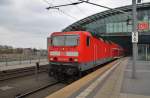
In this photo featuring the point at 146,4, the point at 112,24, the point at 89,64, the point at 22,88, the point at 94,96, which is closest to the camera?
the point at 94,96

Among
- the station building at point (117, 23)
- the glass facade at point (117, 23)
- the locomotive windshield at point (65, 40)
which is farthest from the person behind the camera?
the glass facade at point (117, 23)

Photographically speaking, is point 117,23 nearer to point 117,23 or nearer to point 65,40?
point 117,23

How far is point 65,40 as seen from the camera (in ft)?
51.6

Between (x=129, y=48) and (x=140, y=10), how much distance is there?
2395 cm

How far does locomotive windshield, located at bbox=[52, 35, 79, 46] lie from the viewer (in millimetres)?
15344

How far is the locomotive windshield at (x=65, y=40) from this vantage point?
604 inches

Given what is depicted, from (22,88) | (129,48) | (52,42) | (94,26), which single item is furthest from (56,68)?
(129,48)

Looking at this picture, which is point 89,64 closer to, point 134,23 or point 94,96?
point 134,23

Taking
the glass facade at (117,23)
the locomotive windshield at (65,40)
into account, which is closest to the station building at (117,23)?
the glass facade at (117,23)

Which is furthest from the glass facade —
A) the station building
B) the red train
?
the red train

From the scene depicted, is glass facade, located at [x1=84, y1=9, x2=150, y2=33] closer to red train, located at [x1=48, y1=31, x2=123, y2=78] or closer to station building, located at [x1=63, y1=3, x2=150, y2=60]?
station building, located at [x1=63, y1=3, x2=150, y2=60]

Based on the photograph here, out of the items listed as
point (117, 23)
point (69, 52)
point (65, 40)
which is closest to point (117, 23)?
point (117, 23)

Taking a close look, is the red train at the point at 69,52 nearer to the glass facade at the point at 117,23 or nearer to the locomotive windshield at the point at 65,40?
the locomotive windshield at the point at 65,40

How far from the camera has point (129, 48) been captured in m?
87.1
